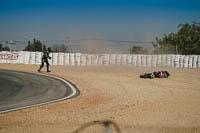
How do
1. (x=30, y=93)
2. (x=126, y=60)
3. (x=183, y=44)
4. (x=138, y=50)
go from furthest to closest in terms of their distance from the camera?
1. (x=183, y=44)
2. (x=138, y=50)
3. (x=126, y=60)
4. (x=30, y=93)

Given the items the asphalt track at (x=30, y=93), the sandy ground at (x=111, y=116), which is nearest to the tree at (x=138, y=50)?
the asphalt track at (x=30, y=93)

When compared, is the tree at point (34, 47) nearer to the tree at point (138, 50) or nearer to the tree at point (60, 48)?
the tree at point (60, 48)

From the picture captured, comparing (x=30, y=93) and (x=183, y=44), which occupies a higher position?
(x=183, y=44)

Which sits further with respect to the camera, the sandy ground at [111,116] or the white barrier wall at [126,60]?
the white barrier wall at [126,60]

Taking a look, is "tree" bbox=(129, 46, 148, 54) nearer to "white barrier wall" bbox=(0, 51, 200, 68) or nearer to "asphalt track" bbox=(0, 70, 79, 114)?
"white barrier wall" bbox=(0, 51, 200, 68)

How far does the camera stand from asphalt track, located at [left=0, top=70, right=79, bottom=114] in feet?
25.7

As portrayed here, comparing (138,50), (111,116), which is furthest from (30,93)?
(138,50)

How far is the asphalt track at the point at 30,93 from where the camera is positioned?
782 centimetres

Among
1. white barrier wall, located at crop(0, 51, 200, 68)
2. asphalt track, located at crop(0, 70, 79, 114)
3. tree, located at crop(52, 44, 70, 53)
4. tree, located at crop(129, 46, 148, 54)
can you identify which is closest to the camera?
asphalt track, located at crop(0, 70, 79, 114)

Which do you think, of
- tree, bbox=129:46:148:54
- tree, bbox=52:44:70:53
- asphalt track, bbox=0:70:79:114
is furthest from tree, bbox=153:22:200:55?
asphalt track, bbox=0:70:79:114

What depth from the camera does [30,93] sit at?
9.80 m

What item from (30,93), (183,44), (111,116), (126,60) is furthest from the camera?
(183,44)

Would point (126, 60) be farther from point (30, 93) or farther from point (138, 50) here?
point (30, 93)

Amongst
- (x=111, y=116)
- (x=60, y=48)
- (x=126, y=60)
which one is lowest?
(x=111, y=116)
